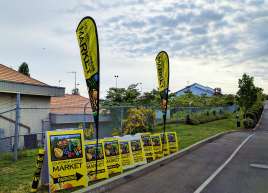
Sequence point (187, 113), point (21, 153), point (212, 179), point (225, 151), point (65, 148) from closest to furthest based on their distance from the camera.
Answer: point (65, 148)
point (212, 179)
point (21, 153)
point (225, 151)
point (187, 113)

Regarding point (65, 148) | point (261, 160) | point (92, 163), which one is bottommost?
point (261, 160)

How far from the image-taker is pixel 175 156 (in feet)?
33.7

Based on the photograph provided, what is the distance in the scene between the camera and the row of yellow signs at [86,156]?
604 centimetres

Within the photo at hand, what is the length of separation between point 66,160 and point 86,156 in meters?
0.78

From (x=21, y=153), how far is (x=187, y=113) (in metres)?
19.9

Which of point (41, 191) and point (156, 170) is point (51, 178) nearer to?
point (41, 191)

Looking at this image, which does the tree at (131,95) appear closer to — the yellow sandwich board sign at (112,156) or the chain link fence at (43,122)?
the chain link fence at (43,122)

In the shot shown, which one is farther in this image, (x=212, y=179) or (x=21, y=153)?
(x=21, y=153)

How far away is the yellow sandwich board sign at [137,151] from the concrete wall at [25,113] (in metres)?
7.29

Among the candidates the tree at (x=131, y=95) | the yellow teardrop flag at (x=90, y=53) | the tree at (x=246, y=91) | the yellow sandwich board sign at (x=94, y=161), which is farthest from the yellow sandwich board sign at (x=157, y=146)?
the tree at (x=246, y=91)

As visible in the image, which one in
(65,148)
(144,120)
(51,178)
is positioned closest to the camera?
(51,178)

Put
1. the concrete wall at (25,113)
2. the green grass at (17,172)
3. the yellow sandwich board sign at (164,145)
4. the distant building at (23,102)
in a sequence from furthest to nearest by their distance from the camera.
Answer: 1. the concrete wall at (25,113)
2. the distant building at (23,102)
3. the yellow sandwich board sign at (164,145)
4. the green grass at (17,172)

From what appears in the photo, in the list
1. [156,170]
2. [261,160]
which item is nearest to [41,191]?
[156,170]

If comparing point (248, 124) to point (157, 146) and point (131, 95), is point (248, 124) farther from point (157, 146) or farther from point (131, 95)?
point (157, 146)
